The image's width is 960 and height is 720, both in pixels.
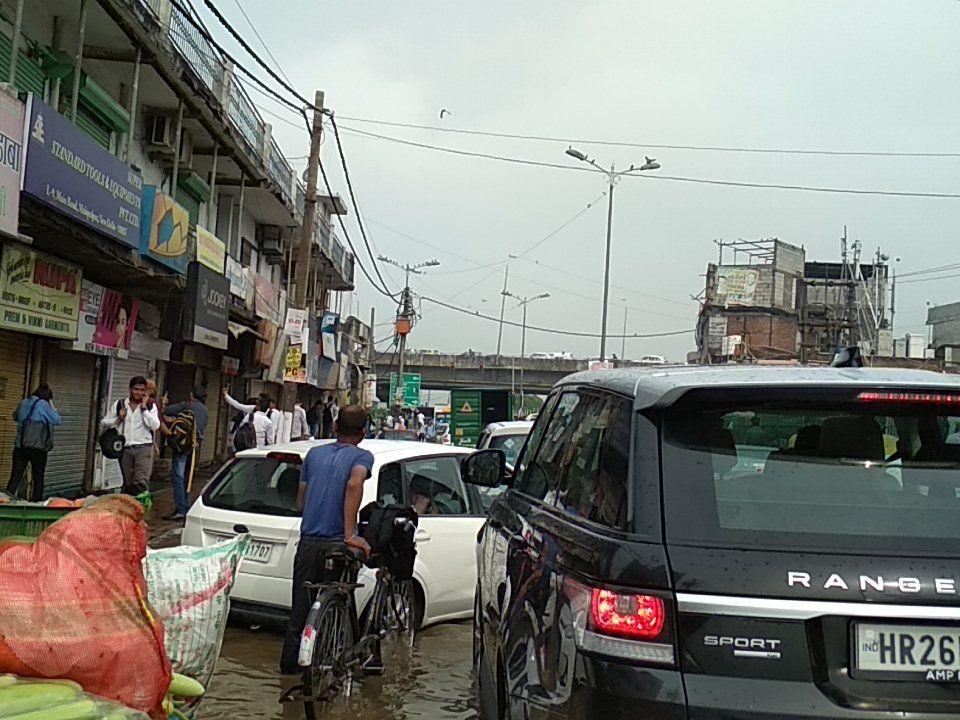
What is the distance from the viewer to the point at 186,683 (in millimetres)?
3723

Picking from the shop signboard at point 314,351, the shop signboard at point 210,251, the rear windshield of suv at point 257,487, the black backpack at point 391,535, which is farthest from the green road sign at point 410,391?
the black backpack at point 391,535

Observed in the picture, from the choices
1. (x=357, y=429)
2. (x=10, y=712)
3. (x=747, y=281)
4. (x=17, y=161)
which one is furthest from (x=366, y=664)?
(x=747, y=281)

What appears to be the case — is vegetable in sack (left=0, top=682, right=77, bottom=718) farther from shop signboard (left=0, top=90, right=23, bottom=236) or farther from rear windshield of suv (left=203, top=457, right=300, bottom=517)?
shop signboard (left=0, top=90, right=23, bottom=236)

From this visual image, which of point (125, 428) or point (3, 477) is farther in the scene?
point (3, 477)

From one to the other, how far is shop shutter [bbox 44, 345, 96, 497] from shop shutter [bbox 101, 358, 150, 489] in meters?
0.60

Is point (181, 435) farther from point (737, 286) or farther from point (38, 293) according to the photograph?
point (737, 286)

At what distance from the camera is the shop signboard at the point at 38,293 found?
11.6 meters

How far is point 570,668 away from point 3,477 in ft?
41.2

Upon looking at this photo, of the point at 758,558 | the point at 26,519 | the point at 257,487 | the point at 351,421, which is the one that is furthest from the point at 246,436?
the point at 758,558

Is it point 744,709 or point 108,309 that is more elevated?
point 108,309

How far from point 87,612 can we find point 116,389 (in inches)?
587

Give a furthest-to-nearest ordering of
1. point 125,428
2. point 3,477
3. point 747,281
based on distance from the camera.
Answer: point 747,281
point 3,477
point 125,428

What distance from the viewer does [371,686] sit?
243 inches

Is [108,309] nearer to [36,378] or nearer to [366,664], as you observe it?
[36,378]
